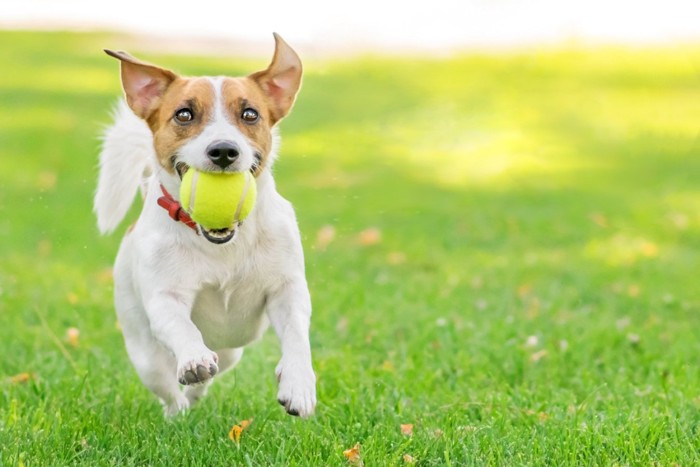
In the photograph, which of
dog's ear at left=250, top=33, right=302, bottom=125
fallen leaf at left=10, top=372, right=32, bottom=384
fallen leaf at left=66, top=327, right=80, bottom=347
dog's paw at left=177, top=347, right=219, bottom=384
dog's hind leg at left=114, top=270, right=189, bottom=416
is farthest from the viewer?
fallen leaf at left=66, top=327, right=80, bottom=347

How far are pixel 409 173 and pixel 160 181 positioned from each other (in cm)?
807

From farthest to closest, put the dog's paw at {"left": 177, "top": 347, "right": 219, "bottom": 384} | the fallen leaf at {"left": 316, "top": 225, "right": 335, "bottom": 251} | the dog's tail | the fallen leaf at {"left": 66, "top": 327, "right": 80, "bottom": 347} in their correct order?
the fallen leaf at {"left": 316, "top": 225, "right": 335, "bottom": 251} → the fallen leaf at {"left": 66, "top": 327, "right": 80, "bottom": 347} → the dog's tail → the dog's paw at {"left": 177, "top": 347, "right": 219, "bottom": 384}

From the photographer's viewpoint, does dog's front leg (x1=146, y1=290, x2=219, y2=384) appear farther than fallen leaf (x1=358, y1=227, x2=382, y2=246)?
No

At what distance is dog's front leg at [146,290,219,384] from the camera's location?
3562 millimetres

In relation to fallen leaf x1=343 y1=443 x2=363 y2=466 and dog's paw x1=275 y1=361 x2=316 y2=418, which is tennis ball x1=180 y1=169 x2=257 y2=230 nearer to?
dog's paw x1=275 y1=361 x2=316 y2=418

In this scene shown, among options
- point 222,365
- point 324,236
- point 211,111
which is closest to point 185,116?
point 211,111

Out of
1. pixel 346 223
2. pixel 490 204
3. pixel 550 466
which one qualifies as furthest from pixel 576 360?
pixel 490 204

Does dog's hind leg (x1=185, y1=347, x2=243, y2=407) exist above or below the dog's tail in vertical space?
below

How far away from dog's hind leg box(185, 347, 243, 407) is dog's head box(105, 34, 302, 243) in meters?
0.92

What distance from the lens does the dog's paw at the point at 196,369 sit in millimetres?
3549

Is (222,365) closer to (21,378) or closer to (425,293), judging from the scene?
(21,378)

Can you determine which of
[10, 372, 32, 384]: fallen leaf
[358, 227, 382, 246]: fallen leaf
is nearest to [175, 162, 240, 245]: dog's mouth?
[10, 372, 32, 384]: fallen leaf

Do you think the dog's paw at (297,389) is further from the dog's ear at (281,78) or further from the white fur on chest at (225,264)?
the dog's ear at (281,78)

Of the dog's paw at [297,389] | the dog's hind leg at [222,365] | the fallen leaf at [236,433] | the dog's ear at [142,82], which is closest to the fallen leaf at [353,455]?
the dog's paw at [297,389]
